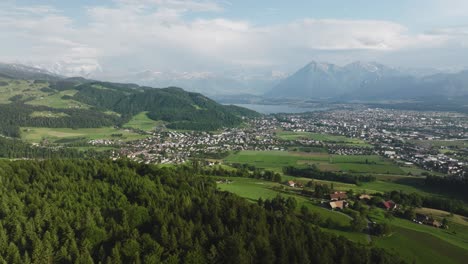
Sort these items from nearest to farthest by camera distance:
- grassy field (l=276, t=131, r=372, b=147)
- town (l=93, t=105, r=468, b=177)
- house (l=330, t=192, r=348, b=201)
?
house (l=330, t=192, r=348, b=201), town (l=93, t=105, r=468, b=177), grassy field (l=276, t=131, r=372, b=147)

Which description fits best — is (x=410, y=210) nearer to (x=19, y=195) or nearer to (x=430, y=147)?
(x=19, y=195)

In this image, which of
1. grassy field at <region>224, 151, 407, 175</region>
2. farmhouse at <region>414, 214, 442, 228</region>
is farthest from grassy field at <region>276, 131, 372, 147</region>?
farmhouse at <region>414, 214, 442, 228</region>

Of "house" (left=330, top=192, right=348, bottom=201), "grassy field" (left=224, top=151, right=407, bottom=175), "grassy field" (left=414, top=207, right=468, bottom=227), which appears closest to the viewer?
"grassy field" (left=414, top=207, right=468, bottom=227)

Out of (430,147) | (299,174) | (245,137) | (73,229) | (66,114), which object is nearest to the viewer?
(73,229)

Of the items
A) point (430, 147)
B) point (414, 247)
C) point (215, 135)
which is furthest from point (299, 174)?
point (215, 135)

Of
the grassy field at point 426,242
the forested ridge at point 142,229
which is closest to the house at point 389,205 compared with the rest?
the grassy field at point 426,242

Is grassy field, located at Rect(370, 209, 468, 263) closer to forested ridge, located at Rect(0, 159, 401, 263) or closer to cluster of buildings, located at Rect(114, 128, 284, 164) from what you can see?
forested ridge, located at Rect(0, 159, 401, 263)

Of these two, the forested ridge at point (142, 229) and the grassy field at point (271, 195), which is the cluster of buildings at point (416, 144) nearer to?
the grassy field at point (271, 195)
